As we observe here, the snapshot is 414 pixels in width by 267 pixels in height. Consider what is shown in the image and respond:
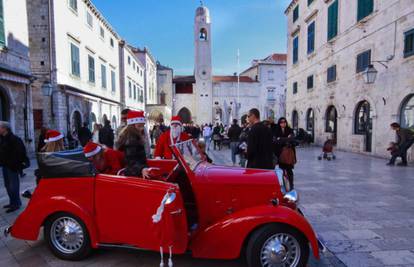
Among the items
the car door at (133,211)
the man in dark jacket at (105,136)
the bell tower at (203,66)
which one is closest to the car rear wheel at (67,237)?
the car door at (133,211)

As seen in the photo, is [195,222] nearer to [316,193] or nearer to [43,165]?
[43,165]

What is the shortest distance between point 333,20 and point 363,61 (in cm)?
401

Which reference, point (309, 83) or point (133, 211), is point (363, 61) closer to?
point (309, 83)

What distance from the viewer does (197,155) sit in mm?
3389

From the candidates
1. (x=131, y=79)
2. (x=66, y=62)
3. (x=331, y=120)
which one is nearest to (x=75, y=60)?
(x=66, y=62)

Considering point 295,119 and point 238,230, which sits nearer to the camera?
point 238,230

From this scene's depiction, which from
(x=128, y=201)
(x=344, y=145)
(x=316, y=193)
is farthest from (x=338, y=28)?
(x=128, y=201)

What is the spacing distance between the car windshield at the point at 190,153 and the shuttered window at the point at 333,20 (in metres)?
14.8

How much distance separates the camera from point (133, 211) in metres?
2.68

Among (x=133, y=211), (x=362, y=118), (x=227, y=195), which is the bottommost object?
(x=133, y=211)

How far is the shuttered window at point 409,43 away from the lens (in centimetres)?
948

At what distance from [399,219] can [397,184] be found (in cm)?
282

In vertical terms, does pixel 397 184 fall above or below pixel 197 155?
below

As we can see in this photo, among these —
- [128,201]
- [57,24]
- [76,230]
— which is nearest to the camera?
[128,201]
